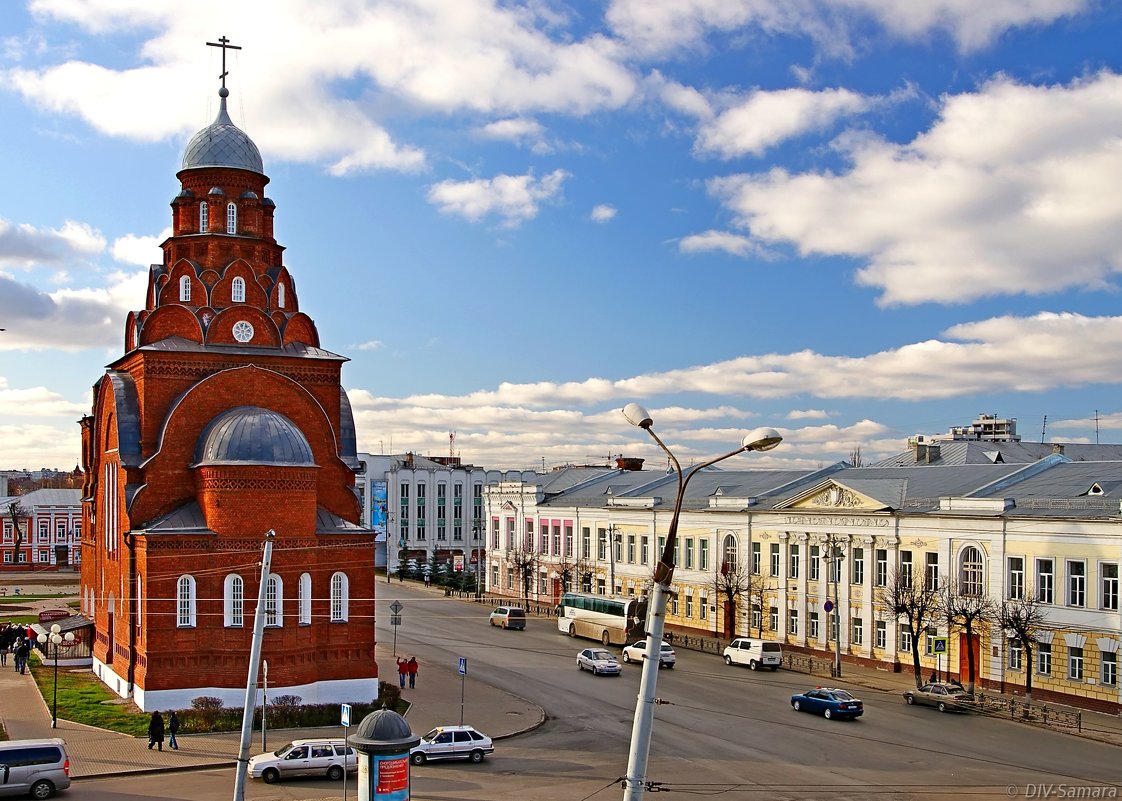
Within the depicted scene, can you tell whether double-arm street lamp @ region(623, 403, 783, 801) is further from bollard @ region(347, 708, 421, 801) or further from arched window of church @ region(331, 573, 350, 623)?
arched window of church @ region(331, 573, 350, 623)

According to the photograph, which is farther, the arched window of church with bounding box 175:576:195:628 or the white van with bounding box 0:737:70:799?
→ the arched window of church with bounding box 175:576:195:628

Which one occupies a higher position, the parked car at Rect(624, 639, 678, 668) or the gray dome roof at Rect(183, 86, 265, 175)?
the gray dome roof at Rect(183, 86, 265, 175)

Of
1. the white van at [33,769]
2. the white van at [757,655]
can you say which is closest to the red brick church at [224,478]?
the white van at [33,769]

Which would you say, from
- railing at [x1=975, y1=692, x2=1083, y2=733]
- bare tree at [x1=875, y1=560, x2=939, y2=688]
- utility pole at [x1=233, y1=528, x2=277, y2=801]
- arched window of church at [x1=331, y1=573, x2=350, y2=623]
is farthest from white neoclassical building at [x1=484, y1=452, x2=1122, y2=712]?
utility pole at [x1=233, y1=528, x2=277, y2=801]

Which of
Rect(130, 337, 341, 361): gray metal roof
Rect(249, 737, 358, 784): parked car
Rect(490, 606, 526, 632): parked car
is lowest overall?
Rect(490, 606, 526, 632): parked car

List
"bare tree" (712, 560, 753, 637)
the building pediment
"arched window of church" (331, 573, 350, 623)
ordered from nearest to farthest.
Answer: "arched window of church" (331, 573, 350, 623) < the building pediment < "bare tree" (712, 560, 753, 637)

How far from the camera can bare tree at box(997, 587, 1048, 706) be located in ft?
129

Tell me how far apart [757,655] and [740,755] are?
17681mm

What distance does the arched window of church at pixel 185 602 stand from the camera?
36062 millimetres

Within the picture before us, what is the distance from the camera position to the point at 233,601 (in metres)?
36.3

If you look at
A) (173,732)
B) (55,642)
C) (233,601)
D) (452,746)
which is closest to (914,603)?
(452,746)

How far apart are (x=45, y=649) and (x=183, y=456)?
54.8ft

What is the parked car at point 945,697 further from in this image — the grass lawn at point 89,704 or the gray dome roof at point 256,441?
the grass lawn at point 89,704

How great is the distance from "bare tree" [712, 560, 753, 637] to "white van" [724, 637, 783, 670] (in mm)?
6964
